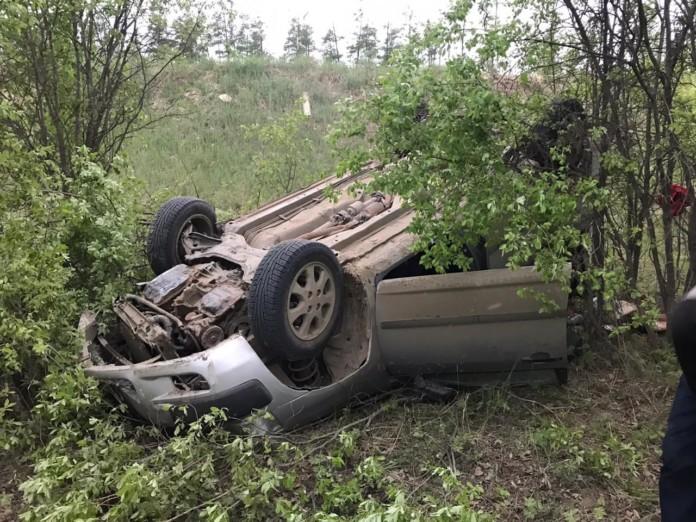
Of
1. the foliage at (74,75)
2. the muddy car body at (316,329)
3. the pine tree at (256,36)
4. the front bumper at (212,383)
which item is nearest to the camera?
the front bumper at (212,383)

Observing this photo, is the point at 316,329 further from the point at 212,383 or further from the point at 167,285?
the point at 167,285

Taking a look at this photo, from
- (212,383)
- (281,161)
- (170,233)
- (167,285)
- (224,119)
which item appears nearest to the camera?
(212,383)

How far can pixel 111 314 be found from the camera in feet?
13.4

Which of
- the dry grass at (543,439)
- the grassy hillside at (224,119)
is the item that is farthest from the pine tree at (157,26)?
the dry grass at (543,439)

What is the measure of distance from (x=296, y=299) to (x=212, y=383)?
706mm

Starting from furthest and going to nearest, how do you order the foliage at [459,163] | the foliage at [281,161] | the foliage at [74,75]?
the foliage at [281,161], the foliage at [74,75], the foliage at [459,163]

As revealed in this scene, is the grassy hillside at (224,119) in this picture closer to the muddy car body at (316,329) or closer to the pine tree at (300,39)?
the muddy car body at (316,329)

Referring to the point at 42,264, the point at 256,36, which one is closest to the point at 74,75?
the point at 42,264

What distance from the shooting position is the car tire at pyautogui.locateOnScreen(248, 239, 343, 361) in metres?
3.44

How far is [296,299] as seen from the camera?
12.0 ft

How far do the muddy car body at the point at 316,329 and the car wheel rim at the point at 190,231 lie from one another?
1.40ft

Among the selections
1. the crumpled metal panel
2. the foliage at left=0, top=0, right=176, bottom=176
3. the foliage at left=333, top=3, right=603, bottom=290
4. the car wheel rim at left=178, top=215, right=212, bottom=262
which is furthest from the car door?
the foliage at left=0, top=0, right=176, bottom=176

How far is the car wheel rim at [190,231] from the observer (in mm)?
4613

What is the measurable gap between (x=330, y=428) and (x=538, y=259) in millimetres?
1641
